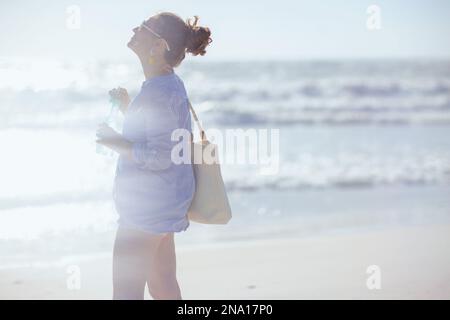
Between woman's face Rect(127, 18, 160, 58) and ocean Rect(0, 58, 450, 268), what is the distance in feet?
10.9

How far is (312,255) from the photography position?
6.32 metres

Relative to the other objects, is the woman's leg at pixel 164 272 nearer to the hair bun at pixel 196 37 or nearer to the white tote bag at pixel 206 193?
the white tote bag at pixel 206 193

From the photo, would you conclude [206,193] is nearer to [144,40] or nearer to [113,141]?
[113,141]

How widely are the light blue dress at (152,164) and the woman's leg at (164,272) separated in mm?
209

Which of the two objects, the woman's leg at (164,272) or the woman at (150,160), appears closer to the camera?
the woman at (150,160)

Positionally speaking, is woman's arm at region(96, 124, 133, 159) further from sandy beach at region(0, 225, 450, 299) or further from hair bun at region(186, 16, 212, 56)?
sandy beach at region(0, 225, 450, 299)

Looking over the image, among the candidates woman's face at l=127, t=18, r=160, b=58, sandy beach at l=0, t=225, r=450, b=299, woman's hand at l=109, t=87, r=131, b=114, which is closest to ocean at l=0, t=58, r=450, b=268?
Result: sandy beach at l=0, t=225, r=450, b=299

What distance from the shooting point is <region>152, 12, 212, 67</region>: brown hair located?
3.31m

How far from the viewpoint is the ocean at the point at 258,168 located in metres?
7.39

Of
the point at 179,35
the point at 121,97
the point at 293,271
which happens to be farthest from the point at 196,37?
the point at 293,271

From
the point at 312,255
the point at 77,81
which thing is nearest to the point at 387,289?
the point at 312,255

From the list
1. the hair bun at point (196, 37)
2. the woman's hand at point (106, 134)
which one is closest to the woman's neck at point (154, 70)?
the hair bun at point (196, 37)

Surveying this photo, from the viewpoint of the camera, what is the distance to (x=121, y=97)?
11.4ft

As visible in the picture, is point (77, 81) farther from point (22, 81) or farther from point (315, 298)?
point (315, 298)
